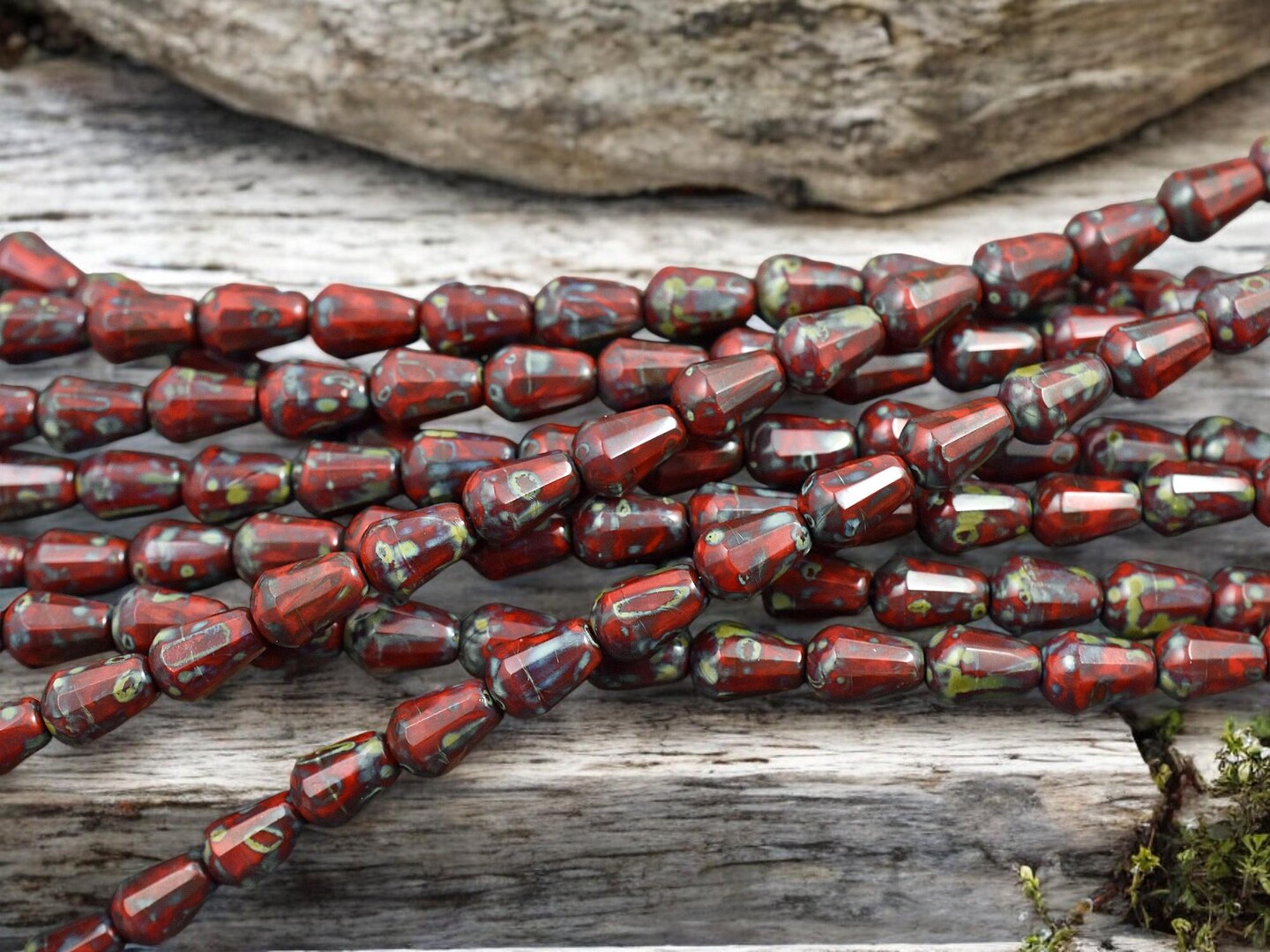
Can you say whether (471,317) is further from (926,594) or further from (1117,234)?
(1117,234)

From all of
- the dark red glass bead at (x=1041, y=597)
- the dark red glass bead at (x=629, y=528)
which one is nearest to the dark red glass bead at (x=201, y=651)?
the dark red glass bead at (x=629, y=528)

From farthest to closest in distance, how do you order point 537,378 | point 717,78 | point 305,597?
point 717,78 → point 537,378 → point 305,597

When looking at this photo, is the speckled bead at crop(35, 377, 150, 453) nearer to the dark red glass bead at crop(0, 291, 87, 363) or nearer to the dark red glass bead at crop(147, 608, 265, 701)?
the dark red glass bead at crop(0, 291, 87, 363)

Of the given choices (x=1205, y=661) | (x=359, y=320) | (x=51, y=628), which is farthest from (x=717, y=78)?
(x=51, y=628)

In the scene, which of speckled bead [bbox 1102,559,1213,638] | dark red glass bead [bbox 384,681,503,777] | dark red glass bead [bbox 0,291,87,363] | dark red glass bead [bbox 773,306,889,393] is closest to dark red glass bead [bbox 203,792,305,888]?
dark red glass bead [bbox 384,681,503,777]

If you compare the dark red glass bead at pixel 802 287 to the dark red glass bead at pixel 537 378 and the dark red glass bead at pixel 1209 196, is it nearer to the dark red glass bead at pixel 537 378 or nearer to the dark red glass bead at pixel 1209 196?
the dark red glass bead at pixel 537 378

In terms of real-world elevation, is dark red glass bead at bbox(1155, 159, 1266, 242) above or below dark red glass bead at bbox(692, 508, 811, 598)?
above

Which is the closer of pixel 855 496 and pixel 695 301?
pixel 855 496

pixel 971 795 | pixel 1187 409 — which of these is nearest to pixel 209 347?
pixel 971 795
